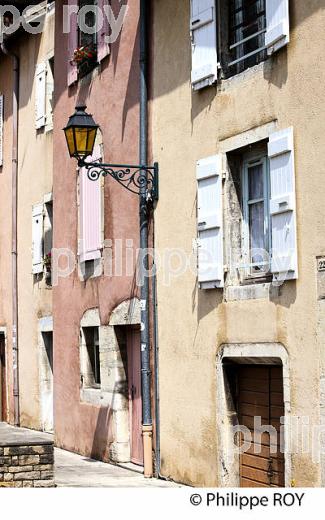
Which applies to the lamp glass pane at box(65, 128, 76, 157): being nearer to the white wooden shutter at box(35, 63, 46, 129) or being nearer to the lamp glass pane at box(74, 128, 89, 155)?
the lamp glass pane at box(74, 128, 89, 155)

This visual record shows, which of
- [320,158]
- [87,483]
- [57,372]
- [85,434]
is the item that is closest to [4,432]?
[87,483]

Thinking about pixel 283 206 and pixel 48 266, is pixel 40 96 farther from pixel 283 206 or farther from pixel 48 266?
pixel 283 206

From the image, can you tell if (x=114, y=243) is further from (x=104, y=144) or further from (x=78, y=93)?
(x=78, y=93)

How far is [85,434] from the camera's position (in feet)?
46.2

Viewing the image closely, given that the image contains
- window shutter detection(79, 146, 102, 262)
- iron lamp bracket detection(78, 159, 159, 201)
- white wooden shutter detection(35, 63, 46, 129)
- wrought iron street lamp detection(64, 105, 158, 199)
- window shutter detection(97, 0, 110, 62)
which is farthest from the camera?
white wooden shutter detection(35, 63, 46, 129)

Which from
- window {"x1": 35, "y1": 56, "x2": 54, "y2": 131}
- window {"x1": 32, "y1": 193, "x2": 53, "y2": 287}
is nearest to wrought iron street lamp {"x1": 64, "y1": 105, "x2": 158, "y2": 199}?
window {"x1": 32, "y1": 193, "x2": 53, "y2": 287}

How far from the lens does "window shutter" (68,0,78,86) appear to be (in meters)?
14.5

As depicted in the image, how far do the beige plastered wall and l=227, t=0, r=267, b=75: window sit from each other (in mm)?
241

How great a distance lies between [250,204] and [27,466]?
331 centimetres

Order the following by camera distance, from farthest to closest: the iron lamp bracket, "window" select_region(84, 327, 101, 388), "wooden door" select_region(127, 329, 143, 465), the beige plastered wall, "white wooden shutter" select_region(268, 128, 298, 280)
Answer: "window" select_region(84, 327, 101, 388), "wooden door" select_region(127, 329, 143, 465), the iron lamp bracket, "white wooden shutter" select_region(268, 128, 298, 280), the beige plastered wall

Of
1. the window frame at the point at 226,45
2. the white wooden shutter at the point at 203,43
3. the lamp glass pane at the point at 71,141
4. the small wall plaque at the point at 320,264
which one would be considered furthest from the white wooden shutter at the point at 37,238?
the small wall plaque at the point at 320,264

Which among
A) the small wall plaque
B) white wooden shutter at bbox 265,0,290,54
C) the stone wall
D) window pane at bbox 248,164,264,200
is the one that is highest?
white wooden shutter at bbox 265,0,290,54

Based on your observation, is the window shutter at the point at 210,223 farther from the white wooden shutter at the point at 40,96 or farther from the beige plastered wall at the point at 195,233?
the white wooden shutter at the point at 40,96

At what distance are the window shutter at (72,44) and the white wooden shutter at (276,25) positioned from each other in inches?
209
